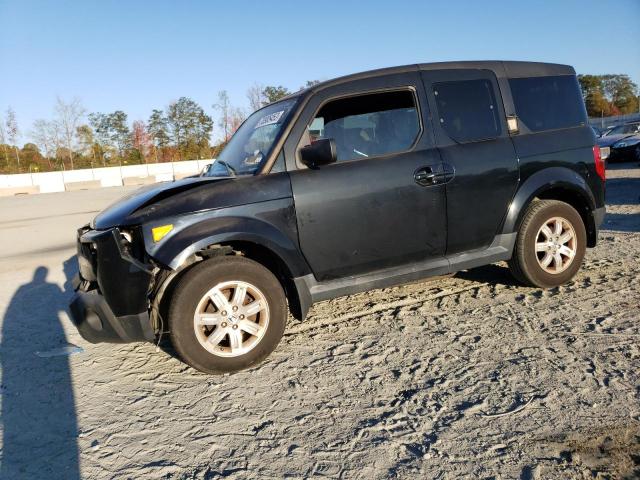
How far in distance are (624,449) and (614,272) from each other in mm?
3234

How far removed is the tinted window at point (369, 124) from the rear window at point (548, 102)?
1.20 m

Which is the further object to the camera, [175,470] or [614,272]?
[614,272]

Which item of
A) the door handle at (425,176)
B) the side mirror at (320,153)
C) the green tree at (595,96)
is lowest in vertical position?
the door handle at (425,176)

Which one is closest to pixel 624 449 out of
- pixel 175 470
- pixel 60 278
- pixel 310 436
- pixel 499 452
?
pixel 499 452

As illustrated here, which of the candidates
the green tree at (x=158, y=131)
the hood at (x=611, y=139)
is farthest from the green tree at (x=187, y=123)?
the hood at (x=611, y=139)

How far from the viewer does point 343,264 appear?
3.59 meters

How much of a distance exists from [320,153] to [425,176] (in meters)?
0.95

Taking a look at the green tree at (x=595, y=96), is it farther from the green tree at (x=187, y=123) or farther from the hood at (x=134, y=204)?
the hood at (x=134, y=204)

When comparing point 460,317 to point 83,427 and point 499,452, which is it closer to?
point 499,452

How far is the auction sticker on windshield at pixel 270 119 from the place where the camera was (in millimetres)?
3838

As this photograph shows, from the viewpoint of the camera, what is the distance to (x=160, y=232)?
3.10 m

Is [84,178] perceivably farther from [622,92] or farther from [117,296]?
[622,92]

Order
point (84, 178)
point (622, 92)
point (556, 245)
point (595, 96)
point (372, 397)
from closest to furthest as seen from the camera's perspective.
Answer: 1. point (372, 397)
2. point (556, 245)
3. point (84, 178)
4. point (595, 96)
5. point (622, 92)

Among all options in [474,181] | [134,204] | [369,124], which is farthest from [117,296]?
[474,181]
